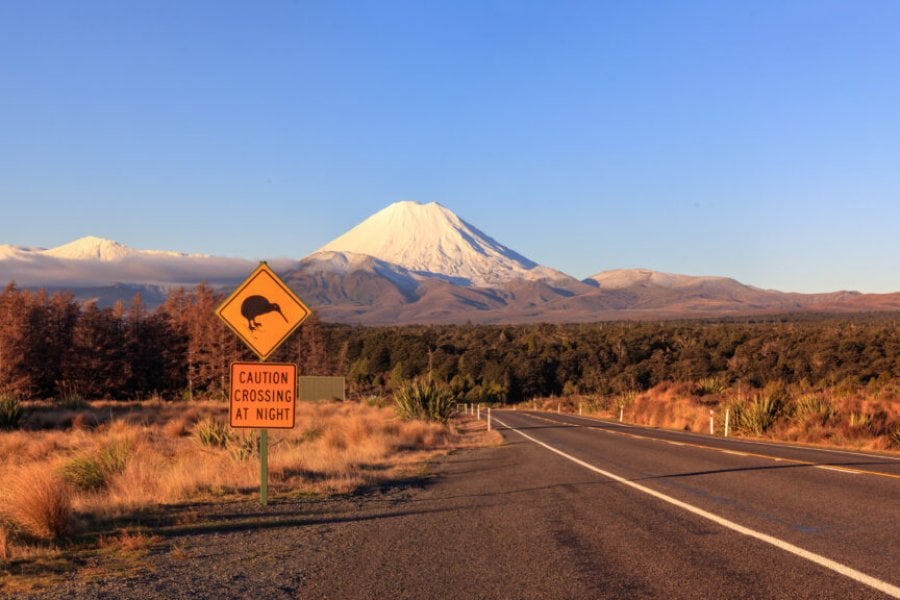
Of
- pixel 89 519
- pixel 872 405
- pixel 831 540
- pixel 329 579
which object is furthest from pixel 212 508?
pixel 872 405

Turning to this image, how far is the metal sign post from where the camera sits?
9969 millimetres

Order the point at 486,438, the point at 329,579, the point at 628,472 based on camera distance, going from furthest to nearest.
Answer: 1. the point at 486,438
2. the point at 628,472
3. the point at 329,579

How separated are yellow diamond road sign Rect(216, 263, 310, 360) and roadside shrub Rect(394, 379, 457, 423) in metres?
20.4

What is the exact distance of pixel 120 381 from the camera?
58938 millimetres

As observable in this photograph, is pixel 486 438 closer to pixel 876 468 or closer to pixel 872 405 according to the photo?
pixel 872 405

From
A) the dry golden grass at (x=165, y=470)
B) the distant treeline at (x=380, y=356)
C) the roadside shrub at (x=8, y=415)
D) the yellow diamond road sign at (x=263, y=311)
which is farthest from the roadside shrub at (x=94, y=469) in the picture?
the distant treeline at (x=380, y=356)

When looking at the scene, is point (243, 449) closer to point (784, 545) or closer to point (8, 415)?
point (784, 545)

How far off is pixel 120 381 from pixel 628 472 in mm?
53312

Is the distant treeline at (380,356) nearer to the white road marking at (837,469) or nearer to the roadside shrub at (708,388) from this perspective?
the roadside shrub at (708,388)

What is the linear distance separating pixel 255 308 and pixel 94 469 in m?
4.54

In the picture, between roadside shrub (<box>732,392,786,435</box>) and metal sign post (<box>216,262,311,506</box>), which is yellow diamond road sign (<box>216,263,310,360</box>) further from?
roadside shrub (<box>732,392,786,435</box>)

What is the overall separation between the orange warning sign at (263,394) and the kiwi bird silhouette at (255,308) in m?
0.54

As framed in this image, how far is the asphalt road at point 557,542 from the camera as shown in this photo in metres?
5.88

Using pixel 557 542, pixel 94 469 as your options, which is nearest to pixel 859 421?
pixel 557 542
